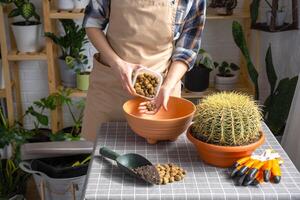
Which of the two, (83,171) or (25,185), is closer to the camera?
(83,171)

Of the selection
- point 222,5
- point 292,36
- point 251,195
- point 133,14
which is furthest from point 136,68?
point 292,36

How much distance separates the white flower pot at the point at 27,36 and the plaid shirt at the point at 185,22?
3.55 ft

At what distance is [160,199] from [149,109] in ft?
1.27

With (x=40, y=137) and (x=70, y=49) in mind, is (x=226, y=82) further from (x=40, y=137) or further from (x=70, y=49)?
(x=40, y=137)

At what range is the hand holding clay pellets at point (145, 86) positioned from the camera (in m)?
1.24

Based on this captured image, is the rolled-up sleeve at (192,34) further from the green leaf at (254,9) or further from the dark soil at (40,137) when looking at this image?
the dark soil at (40,137)

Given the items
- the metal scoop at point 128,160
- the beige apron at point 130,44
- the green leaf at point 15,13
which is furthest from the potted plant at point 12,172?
the metal scoop at point 128,160

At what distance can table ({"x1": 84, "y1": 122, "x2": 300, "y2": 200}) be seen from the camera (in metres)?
0.92

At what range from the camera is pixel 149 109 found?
49.1 inches

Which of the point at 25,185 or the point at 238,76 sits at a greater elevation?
the point at 238,76

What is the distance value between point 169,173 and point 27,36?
168 cm

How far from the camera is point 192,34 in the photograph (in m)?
1.38

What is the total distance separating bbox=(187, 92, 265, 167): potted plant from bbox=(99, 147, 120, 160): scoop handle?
0.69 feet

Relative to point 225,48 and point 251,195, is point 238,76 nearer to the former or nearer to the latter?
point 225,48
